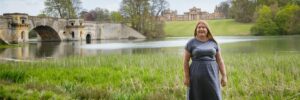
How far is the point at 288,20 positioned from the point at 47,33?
4086 cm

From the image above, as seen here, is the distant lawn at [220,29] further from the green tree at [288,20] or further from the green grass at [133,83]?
the green grass at [133,83]

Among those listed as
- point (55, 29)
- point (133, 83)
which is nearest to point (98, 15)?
point (55, 29)

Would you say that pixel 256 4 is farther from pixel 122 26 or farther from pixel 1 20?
pixel 1 20

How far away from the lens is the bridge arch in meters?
62.1

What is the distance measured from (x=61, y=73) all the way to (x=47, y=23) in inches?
1953

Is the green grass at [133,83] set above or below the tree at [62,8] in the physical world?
below

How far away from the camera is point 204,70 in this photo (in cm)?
570

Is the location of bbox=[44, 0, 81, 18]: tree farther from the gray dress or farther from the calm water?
the gray dress

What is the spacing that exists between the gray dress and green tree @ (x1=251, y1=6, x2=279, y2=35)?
69.6 metres

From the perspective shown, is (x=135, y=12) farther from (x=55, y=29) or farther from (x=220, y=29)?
(x=220, y=29)

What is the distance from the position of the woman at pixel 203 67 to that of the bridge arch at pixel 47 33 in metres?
57.5

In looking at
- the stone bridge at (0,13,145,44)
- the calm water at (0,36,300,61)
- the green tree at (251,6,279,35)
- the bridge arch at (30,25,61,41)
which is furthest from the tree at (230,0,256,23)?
the calm water at (0,36,300,61)

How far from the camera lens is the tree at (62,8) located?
73625 millimetres

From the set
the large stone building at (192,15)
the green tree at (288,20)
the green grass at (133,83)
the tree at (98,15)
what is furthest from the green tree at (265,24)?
the green grass at (133,83)
